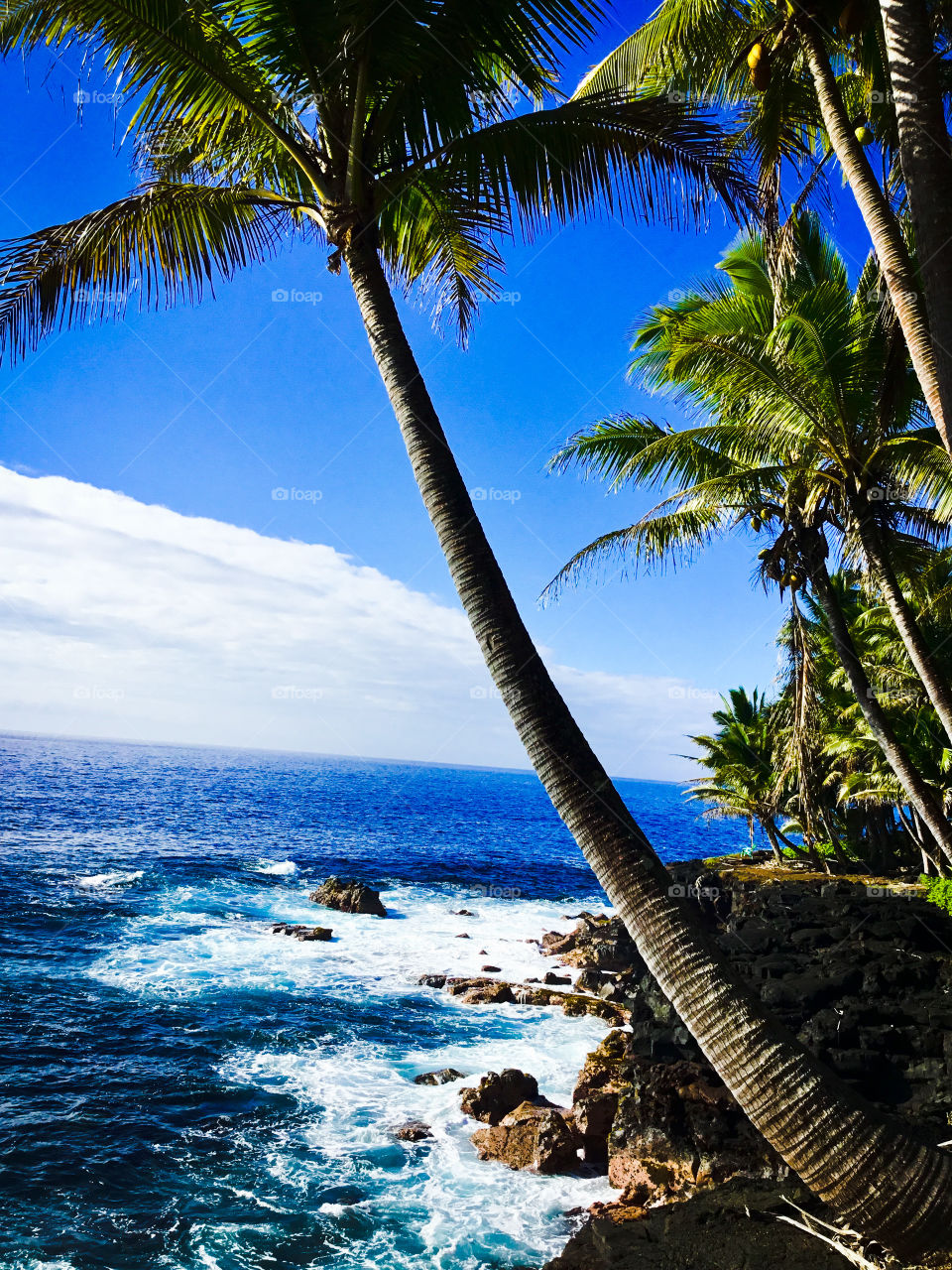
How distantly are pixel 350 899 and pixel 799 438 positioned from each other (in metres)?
24.8

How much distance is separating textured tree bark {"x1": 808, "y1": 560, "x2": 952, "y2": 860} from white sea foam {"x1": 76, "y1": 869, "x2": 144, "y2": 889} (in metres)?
28.1

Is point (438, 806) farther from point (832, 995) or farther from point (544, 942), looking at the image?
point (832, 995)

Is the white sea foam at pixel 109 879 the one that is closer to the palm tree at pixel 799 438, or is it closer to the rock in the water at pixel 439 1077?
the rock in the water at pixel 439 1077

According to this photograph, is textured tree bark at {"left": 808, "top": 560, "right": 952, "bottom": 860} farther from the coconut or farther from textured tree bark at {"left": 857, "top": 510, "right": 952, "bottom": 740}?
the coconut

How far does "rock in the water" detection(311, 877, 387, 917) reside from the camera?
96.8 ft

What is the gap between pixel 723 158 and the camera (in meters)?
5.95

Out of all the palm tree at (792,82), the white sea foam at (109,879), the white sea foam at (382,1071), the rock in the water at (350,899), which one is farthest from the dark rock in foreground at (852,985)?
the white sea foam at (109,879)

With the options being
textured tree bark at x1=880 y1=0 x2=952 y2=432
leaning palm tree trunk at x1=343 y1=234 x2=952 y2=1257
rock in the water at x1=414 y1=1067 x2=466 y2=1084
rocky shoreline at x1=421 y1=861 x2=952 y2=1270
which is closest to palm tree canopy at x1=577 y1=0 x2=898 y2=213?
textured tree bark at x1=880 y1=0 x2=952 y2=432

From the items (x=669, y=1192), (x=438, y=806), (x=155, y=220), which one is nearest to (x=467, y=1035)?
(x=669, y=1192)

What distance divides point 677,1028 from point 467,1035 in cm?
654

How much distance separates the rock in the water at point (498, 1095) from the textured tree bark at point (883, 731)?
7.61 m

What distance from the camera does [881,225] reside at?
760 centimetres

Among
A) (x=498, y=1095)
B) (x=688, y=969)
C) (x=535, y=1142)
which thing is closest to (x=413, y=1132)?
(x=498, y=1095)

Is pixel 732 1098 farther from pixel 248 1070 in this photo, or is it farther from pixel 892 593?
pixel 248 1070
